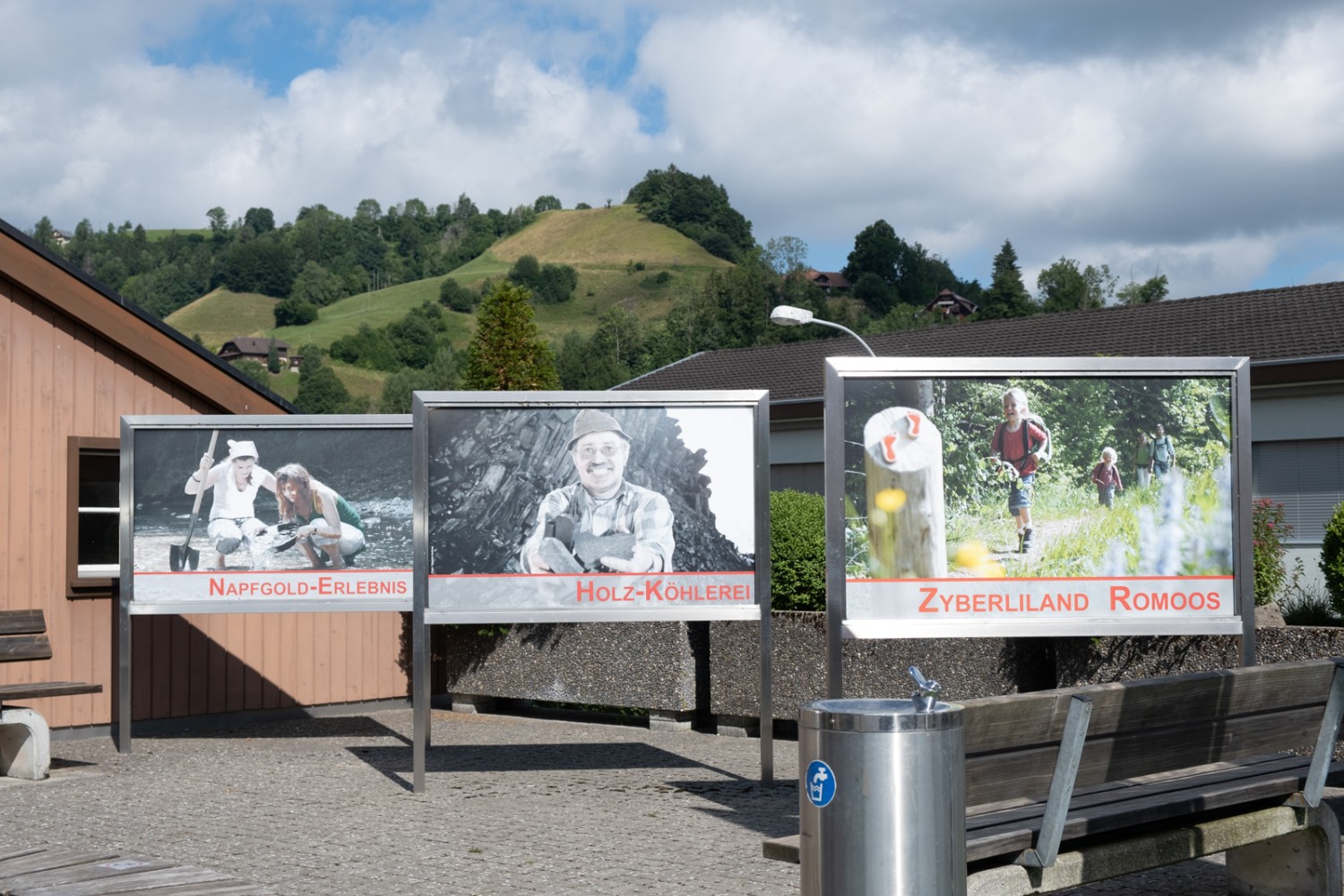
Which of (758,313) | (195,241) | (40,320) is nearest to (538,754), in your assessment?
(40,320)

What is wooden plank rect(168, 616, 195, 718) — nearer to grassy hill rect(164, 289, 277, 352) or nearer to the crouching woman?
the crouching woman

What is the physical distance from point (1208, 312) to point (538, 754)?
985 inches

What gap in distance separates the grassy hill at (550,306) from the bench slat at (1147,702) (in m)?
119

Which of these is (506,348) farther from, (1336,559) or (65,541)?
(1336,559)

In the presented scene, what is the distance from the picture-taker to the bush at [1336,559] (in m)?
9.96

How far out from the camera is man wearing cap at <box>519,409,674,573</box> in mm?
9609

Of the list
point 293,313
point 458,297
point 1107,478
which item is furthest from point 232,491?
point 293,313

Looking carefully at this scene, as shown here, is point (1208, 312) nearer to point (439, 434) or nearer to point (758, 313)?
point (439, 434)

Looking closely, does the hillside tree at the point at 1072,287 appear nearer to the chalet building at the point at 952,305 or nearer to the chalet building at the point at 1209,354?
the chalet building at the point at 952,305

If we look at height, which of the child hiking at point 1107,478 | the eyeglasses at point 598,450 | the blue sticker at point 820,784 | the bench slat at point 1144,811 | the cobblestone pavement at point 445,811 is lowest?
the cobblestone pavement at point 445,811

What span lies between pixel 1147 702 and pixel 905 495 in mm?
3214

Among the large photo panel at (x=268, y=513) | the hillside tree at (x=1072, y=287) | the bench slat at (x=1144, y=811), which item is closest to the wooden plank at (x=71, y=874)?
the bench slat at (x=1144, y=811)

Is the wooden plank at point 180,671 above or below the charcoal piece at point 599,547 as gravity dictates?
below

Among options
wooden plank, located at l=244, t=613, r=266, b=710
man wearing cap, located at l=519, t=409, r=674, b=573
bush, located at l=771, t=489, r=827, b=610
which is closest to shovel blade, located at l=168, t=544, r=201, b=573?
wooden plank, located at l=244, t=613, r=266, b=710
